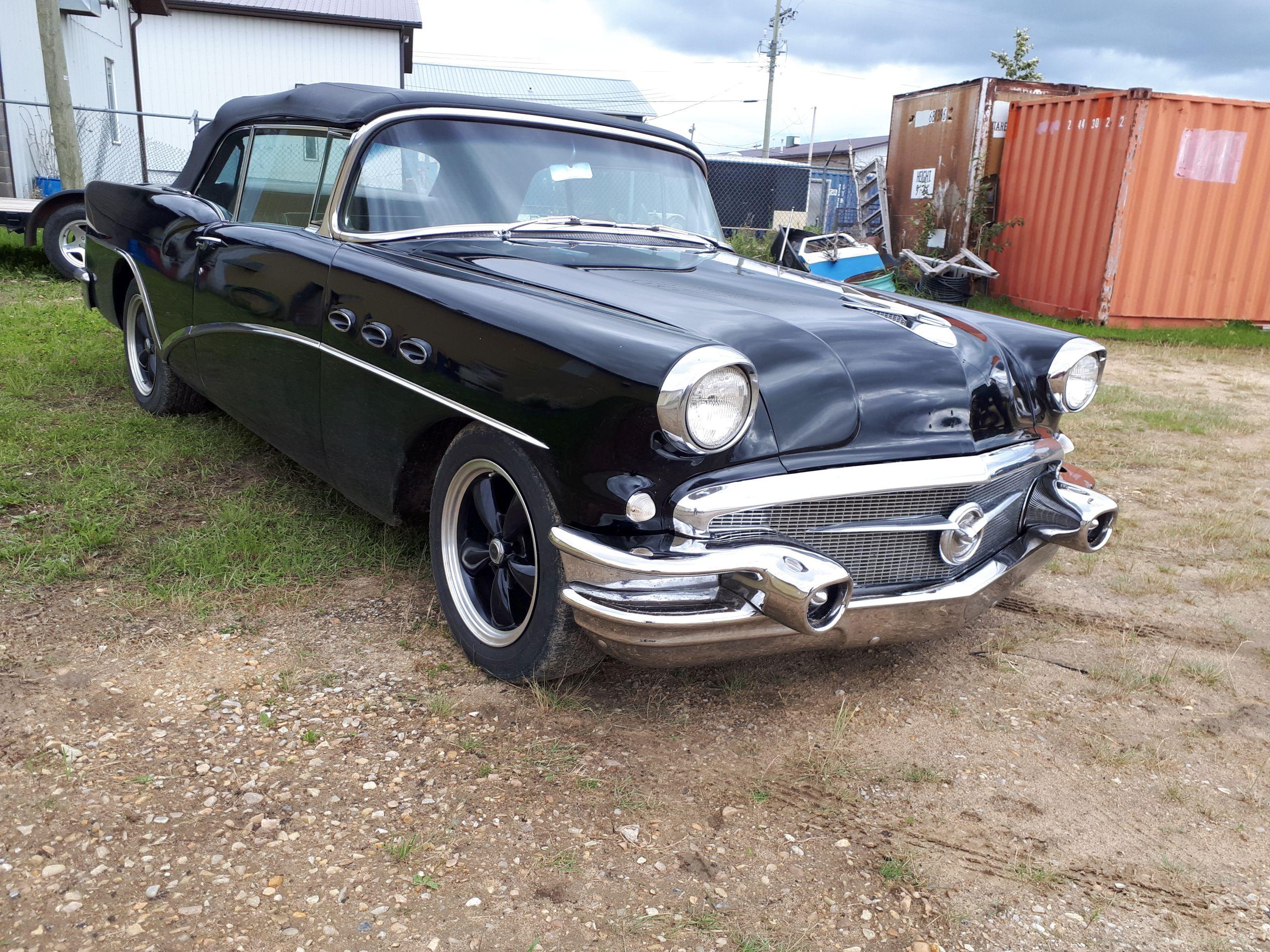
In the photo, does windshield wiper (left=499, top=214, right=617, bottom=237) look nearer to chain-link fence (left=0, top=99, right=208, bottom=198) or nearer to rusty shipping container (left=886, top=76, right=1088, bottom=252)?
chain-link fence (left=0, top=99, right=208, bottom=198)

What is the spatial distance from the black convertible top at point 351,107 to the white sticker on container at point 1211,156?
7.70 m

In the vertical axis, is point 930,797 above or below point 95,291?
below

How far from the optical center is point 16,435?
13.7 feet

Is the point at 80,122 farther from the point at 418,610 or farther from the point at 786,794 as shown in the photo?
the point at 786,794

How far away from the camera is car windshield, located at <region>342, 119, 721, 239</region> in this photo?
300cm

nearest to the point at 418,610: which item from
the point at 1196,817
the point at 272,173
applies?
the point at 272,173

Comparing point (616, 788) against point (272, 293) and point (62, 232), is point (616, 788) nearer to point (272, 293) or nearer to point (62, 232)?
point (272, 293)

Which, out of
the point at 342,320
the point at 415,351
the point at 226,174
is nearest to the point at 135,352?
the point at 226,174

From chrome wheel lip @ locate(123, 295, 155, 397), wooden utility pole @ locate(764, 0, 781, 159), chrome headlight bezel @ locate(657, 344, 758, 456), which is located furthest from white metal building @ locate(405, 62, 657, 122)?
chrome headlight bezel @ locate(657, 344, 758, 456)

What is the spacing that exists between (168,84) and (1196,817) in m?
22.5

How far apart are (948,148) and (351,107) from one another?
969 cm

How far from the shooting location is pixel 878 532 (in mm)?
2281

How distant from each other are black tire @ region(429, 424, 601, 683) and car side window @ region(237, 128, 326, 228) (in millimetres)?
1244

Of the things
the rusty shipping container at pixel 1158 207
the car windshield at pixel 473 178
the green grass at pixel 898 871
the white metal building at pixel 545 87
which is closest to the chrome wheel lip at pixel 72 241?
the car windshield at pixel 473 178
